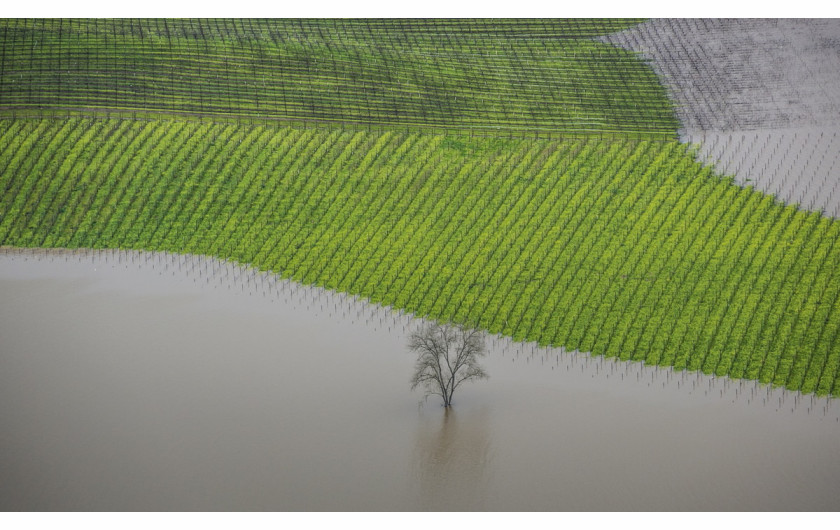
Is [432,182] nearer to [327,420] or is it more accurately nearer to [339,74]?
[339,74]

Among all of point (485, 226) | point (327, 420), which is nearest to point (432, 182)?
point (485, 226)

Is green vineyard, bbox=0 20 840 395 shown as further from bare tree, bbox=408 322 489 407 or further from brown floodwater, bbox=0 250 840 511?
bare tree, bbox=408 322 489 407

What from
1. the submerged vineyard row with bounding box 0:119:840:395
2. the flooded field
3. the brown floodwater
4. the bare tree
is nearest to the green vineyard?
the submerged vineyard row with bounding box 0:119:840:395

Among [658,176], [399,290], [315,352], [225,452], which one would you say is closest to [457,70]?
[658,176]

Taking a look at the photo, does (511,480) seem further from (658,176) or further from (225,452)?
(658,176)

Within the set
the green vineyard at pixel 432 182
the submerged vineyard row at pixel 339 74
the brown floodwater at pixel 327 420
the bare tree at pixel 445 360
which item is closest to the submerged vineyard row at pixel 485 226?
the green vineyard at pixel 432 182

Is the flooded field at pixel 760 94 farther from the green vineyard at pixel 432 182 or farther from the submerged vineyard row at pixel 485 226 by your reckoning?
the submerged vineyard row at pixel 485 226
